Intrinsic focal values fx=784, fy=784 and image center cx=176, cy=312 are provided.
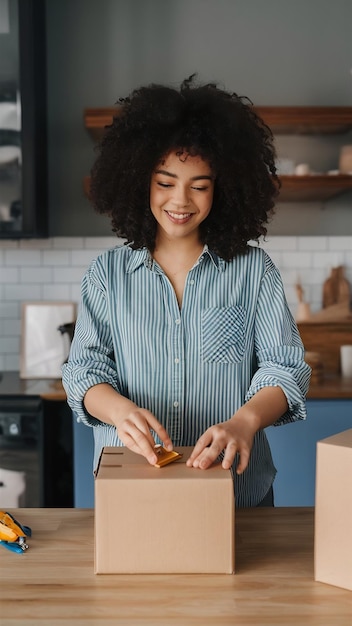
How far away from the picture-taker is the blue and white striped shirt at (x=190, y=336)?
1.87 m

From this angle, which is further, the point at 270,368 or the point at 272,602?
the point at 270,368

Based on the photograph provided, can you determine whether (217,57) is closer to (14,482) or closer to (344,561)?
(14,482)

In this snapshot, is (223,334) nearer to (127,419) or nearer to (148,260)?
(148,260)

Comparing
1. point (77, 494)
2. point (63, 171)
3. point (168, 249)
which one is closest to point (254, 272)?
point (168, 249)

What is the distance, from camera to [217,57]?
3.93 metres

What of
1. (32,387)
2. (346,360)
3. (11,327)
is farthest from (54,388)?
(346,360)

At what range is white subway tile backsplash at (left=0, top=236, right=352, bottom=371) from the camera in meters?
3.98

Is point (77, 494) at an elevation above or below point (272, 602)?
below

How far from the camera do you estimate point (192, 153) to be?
1.76 m

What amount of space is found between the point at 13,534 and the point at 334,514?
0.60m

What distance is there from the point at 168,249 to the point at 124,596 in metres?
0.92

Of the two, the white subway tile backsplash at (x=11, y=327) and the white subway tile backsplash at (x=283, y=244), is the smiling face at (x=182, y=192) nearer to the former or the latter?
the white subway tile backsplash at (x=283, y=244)

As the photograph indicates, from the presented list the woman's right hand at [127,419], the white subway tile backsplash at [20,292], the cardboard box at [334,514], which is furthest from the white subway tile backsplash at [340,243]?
the cardboard box at [334,514]

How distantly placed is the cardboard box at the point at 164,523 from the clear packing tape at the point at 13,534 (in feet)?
0.64
